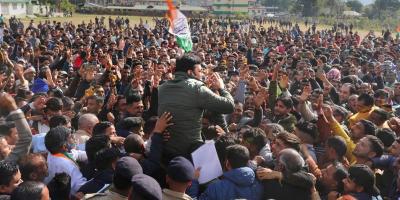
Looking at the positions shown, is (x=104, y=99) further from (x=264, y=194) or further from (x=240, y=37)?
(x=240, y=37)

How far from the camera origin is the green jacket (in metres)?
3.62

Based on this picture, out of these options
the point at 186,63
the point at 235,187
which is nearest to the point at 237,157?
the point at 235,187

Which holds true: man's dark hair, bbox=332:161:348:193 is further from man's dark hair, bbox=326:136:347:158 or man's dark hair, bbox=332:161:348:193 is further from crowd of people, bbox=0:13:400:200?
man's dark hair, bbox=326:136:347:158

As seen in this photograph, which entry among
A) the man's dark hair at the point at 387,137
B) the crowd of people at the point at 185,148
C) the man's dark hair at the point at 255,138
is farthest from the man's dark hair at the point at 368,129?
the man's dark hair at the point at 255,138

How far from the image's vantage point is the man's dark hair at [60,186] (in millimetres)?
3428

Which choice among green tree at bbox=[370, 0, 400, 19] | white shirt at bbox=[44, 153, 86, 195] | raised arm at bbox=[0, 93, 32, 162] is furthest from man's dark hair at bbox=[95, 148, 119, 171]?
green tree at bbox=[370, 0, 400, 19]

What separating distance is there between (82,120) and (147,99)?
168cm

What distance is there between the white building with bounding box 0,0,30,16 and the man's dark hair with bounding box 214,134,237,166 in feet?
170

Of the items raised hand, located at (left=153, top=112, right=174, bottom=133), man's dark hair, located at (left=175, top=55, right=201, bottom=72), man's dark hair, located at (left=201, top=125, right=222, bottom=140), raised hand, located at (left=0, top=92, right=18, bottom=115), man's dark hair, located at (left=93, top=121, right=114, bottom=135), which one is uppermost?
man's dark hair, located at (left=175, top=55, right=201, bottom=72)

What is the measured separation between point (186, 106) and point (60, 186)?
111cm

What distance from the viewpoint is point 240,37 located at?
66.9 ft

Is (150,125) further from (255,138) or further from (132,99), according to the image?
(255,138)

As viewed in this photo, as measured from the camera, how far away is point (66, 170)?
11.9ft

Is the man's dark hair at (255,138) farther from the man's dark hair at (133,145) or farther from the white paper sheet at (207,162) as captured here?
the man's dark hair at (133,145)
